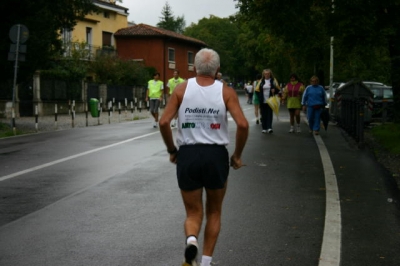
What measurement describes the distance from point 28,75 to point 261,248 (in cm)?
1880

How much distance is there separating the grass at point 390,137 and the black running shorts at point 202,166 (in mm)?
9434

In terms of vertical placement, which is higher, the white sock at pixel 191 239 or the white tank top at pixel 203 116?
the white tank top at pixel 203 116

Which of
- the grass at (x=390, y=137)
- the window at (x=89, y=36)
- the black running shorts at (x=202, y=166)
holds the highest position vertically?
the window at (x=89, y=36)

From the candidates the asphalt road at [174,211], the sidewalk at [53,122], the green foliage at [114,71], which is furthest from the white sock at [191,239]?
the green foliage at [114,71]

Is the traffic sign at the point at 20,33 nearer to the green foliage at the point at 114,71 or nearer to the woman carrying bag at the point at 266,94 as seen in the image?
the woman carrying bag at the point at 266,94

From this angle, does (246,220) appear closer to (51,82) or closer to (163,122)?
(163,122)

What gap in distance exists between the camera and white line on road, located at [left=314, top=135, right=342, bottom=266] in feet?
18.5

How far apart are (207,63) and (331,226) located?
2.57 m

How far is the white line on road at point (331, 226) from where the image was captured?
5.64 m

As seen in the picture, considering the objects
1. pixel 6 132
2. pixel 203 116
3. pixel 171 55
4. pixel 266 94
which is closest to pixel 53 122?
pixel 6 132

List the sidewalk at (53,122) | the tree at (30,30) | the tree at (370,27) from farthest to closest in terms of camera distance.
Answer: the sidewalk at (53,122), the tree at (30,30), the tree at (370,27)

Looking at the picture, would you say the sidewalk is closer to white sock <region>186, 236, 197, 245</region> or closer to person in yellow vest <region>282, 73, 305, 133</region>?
person in yellow vest <region>282, 73, 305, 133</region>

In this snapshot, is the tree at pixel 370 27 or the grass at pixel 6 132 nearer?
the tree at pixel 370 27

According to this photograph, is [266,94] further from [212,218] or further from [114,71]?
[114,71]
